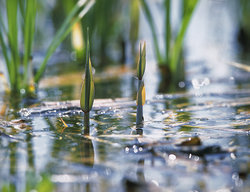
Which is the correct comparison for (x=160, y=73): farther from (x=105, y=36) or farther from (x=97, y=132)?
(x=97, y=132)

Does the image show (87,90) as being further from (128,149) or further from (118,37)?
(118,37)

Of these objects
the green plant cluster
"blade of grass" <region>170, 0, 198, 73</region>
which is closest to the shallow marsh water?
the green plant cluster

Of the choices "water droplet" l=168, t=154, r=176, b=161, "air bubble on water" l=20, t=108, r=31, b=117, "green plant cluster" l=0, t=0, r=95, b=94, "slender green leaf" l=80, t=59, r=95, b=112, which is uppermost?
"green plant cluster" l=0, t=0, r=95, b=94

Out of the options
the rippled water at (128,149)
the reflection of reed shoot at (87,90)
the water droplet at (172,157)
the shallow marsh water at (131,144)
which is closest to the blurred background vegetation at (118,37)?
the shallow marsh water at (131,144)

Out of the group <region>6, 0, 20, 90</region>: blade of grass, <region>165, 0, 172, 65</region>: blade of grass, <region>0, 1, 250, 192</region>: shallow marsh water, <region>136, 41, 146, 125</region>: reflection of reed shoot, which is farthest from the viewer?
<region>165, 0, 172, 65</region>: blade of grass

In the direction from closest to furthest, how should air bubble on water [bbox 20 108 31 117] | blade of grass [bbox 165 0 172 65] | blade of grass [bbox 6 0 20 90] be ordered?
air bubble on water [bbox 20 108 31 117]
blade of grass [bbox 6 0 20 90]
blade of grass [bbox 165 0 172 65]

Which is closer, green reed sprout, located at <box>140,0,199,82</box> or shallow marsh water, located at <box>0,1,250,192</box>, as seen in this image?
shallow marsh water, located at <box>0,1,250,192</box>

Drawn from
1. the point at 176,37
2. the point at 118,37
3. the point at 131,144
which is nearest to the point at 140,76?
the point at 131,144

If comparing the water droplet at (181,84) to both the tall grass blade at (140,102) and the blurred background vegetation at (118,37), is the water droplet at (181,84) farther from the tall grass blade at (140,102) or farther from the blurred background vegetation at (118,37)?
the tall grass blade at (140,102)

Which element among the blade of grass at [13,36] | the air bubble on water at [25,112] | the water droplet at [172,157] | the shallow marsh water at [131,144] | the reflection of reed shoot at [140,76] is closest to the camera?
the shallow marsh water at [131,144]

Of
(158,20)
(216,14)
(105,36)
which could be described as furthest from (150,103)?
(216,14)

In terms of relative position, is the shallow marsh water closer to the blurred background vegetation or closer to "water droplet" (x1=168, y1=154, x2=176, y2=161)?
"water droplet" (x1=168, y1=154, x2=176, y2=161)

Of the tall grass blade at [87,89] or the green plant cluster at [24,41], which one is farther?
the green plant cluster at [24,41]
